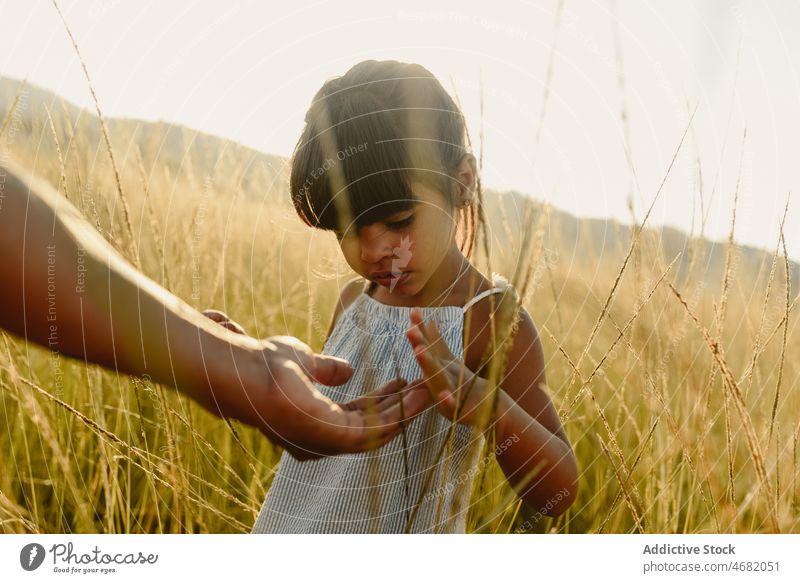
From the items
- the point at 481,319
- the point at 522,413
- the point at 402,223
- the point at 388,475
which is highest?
the point at 402,223

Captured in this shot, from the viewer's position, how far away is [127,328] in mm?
589

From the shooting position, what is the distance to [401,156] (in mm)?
877

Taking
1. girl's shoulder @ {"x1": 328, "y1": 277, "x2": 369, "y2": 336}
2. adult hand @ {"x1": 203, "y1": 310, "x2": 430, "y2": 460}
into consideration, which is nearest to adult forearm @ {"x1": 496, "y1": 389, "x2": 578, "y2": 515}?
adult hand @ {"x1": 203, "y1": 310, "x2": 430, "y2": 460}

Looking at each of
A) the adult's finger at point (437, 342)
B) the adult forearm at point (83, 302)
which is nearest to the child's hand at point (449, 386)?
the adult's finger at point (437, 342)

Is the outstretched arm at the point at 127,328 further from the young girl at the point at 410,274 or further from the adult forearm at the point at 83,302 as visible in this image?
the young girl at the point at 410,274

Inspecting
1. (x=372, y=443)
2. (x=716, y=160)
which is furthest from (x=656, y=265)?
(x=372, y=443)

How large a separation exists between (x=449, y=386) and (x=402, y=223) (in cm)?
26

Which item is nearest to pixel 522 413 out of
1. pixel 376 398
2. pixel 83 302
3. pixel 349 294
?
pixel 376 398

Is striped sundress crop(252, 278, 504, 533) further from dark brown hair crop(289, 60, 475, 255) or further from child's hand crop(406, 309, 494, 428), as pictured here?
dark brown hair crop(289, 60, 475, 255)

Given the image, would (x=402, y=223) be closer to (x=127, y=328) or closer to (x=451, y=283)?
(x=451, y=283)

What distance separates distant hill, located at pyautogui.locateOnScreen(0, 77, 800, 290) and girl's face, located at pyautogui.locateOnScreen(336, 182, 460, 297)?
0.08m

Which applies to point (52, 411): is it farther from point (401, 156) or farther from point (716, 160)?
point (716, 160)

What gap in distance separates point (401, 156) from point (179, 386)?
1.44ft

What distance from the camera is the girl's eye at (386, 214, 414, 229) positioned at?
2.90 feet
